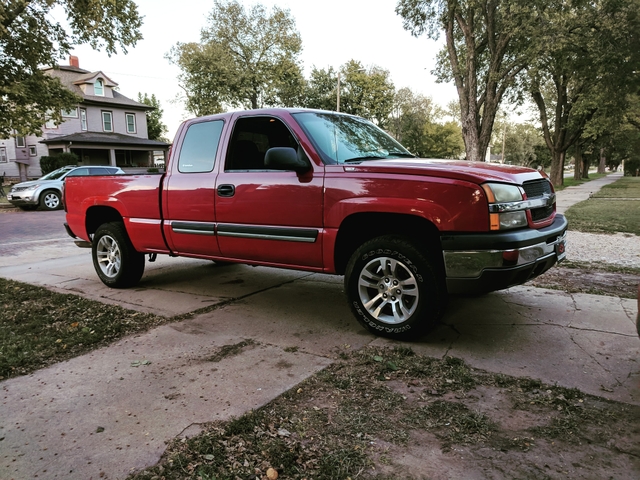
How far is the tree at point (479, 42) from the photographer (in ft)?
56.3

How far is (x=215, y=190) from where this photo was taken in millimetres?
4820

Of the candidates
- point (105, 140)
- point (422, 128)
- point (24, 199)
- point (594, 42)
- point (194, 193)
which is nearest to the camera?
point (194, 193)

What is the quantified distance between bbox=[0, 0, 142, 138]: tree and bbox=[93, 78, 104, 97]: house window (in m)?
18.9

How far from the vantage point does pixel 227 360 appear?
11.9 feet

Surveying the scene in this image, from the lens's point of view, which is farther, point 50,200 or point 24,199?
point 50,200

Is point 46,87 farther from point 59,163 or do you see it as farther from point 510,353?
point 510,353

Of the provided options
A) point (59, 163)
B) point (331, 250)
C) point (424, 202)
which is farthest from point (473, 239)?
point (59, 163)

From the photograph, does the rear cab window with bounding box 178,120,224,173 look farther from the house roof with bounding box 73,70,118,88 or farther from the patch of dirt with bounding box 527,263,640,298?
the house roof with bounding box 73,70,118,88

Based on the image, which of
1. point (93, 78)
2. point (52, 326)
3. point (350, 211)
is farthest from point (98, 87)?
point (350, 211)

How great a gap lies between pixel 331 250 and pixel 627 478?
256 centimetres

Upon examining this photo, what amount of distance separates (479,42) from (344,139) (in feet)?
61.9

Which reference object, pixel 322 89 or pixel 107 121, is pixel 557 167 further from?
pixel 107 121

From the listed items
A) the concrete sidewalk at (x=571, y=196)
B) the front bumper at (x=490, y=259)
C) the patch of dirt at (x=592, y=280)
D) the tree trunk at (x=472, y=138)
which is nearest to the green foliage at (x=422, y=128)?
the concrete sidewalk at (x=571, y=196)

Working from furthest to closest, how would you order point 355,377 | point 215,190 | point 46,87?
point 46,87, point 215,190, point 355,377
